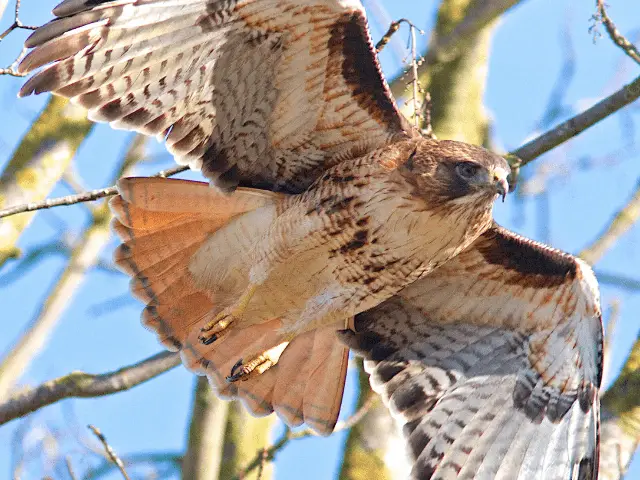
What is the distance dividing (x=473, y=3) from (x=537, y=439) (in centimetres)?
342

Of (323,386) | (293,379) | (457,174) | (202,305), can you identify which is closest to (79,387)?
(202,305)

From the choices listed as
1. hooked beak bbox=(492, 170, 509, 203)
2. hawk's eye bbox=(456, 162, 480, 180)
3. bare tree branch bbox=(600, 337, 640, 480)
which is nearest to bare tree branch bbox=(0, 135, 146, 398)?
hawk's eye bbox=(456, 162, 480, 180)

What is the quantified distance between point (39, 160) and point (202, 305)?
135cm

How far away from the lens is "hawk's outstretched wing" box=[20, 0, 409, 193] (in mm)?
5195

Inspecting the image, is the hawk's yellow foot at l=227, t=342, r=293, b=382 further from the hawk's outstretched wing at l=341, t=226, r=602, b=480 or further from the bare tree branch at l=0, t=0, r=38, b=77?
the bare tree branch at l=0, t=0, r=38, b=77

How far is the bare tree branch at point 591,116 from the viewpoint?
5668 mm

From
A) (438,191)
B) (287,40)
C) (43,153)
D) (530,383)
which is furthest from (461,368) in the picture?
(43,153)

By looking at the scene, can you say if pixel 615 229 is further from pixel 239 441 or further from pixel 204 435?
pixel 204 435

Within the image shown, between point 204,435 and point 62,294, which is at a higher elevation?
point 62,294

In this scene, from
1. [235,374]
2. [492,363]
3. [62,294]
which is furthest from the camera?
[62,294]

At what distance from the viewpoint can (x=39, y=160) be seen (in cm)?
659

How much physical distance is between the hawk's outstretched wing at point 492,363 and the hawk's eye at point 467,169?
2.42ft

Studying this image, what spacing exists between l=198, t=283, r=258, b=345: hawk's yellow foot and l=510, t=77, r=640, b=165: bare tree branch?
1779 mm

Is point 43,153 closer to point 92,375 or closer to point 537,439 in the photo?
point 92,375
